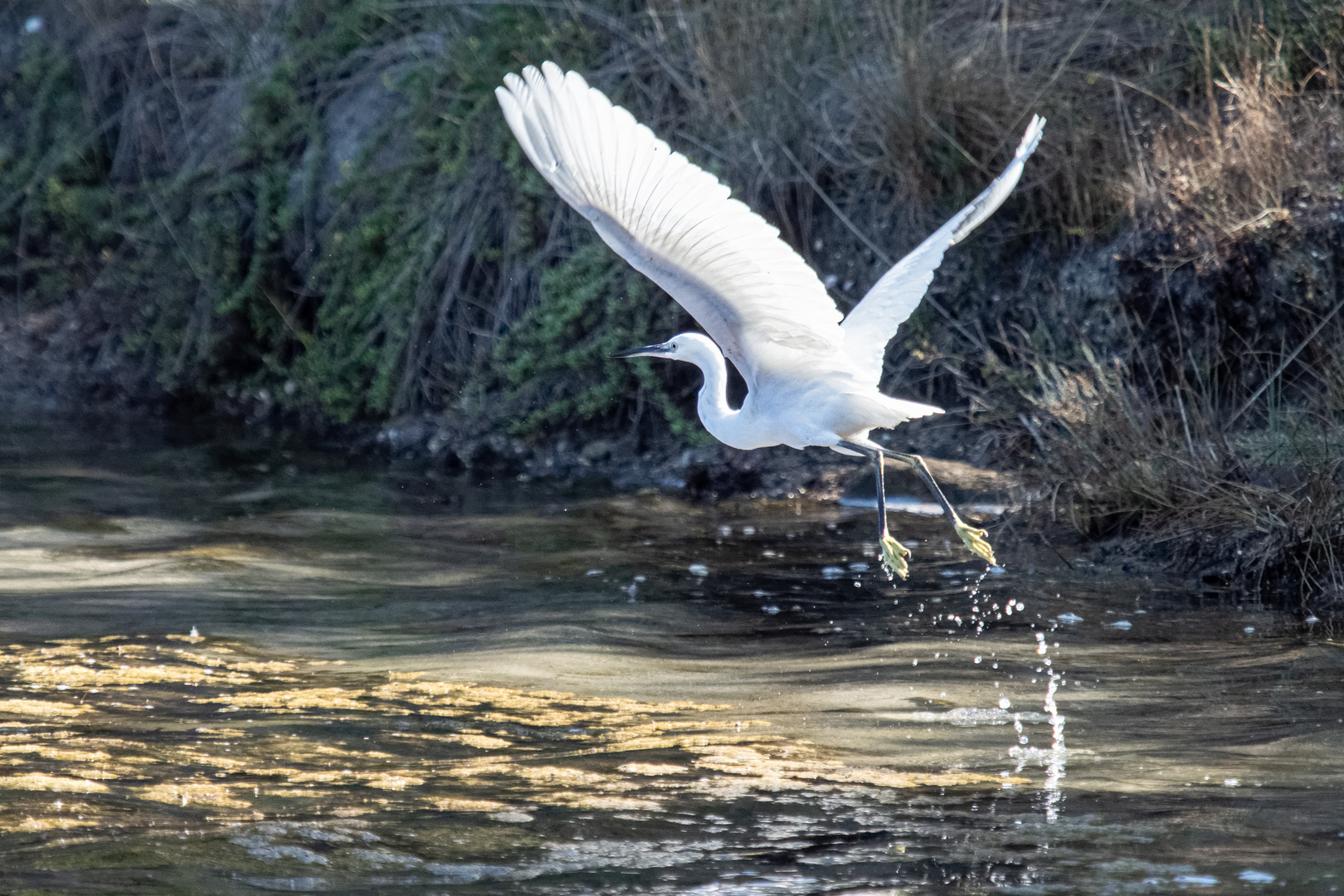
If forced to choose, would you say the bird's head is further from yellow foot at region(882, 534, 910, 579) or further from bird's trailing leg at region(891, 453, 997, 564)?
yellow foot at region(882, 534, 910, 579)

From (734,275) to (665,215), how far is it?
0.29m

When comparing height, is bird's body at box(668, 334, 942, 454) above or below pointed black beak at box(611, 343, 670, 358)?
below

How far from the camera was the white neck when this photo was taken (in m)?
5.28

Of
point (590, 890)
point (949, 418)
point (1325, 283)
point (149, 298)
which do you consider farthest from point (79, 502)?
point (1325, 283)

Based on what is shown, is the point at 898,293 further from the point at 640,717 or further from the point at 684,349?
the point at 640,717

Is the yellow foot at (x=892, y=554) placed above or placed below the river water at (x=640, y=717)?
above

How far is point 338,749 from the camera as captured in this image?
13.4ft

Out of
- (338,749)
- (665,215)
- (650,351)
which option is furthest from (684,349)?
(338,749)

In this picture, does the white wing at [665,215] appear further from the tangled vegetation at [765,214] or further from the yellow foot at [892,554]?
the tangled vegetation at [765,214]

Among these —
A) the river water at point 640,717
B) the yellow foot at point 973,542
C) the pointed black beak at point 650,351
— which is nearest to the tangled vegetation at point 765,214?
the river water at point 640,717

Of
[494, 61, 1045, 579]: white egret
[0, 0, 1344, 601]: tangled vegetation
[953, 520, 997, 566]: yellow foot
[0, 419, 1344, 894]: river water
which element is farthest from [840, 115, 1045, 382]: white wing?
[0, 0, 1344, 601]: tangled vegetation

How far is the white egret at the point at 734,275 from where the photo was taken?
4.18 metres

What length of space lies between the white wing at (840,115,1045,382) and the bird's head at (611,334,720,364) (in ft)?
1.72

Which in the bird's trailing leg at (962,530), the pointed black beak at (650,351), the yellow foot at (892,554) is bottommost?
the yellow foot at (892,554)
